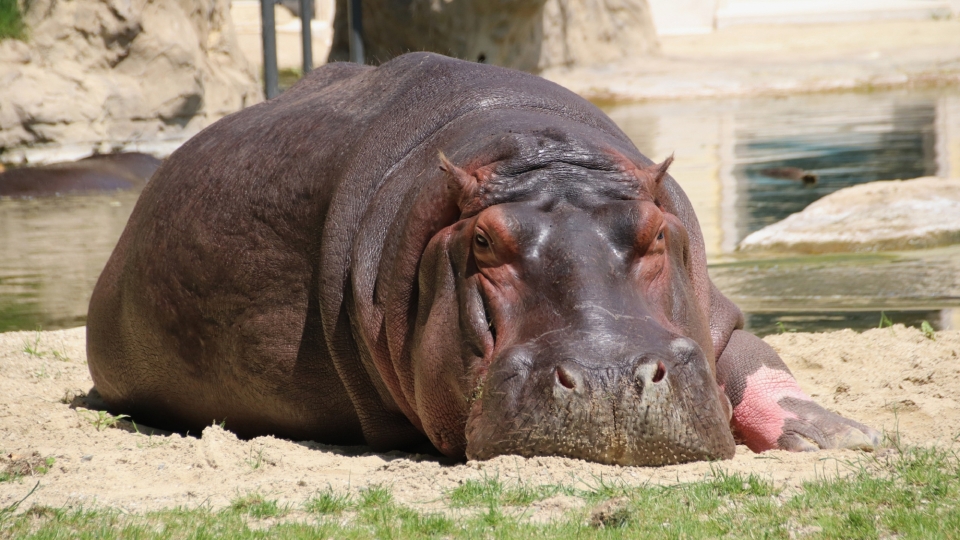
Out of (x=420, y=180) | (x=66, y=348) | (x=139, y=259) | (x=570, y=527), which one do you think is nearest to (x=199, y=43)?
(x=66, y=348)

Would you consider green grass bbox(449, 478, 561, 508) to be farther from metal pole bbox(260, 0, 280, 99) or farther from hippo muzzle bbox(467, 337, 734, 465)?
metal pole bbox(260, 0, 280, 99)

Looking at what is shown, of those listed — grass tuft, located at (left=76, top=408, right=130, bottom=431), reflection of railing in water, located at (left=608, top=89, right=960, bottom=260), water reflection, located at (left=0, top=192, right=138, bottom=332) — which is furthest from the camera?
reflection of railing in water, located at (left=608, top=89, right=960, bottom=260)

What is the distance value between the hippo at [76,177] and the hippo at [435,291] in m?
7.55

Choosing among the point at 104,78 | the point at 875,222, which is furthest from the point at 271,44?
the point at 875,222

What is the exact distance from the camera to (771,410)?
4.20m

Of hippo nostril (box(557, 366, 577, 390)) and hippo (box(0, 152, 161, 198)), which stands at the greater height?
hippo nostril (box(557, 366, 577, 390))

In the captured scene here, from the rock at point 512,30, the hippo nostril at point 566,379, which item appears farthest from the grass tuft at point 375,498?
the rock at point 512,30

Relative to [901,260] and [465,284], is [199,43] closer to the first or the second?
[901,260]

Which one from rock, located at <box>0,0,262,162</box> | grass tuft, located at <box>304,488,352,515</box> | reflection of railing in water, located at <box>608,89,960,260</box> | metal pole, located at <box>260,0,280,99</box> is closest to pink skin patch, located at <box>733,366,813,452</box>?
grass tuft, located at <box>304,488,352,515</box>

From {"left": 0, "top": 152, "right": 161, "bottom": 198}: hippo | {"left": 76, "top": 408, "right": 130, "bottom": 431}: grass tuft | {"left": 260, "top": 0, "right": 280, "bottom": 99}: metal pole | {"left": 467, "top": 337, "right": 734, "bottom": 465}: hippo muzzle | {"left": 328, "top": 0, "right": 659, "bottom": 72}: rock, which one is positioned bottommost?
{"left": 328, "top": 0, "right": 659, "bottom": 72}: rock

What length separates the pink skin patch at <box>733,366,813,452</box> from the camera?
4.15m

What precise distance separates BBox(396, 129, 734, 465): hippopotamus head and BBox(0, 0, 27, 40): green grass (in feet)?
39.2

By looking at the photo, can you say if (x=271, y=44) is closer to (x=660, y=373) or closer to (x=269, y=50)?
(x=269, y=50)

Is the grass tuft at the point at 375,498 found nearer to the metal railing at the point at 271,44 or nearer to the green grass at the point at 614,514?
the green grass at the point at 614,514
